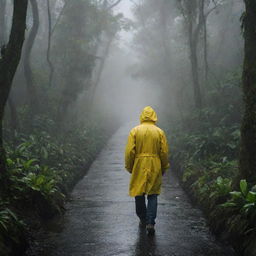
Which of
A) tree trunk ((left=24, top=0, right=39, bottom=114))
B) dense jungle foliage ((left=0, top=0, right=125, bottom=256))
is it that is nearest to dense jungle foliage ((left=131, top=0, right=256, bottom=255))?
dense jungle foliage ((left=0, top=0, right=125, bottom=256))

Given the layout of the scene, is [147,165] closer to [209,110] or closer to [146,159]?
[146,159]

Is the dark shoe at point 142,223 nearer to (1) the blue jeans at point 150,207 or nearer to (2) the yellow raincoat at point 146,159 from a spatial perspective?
(1) the blue jeans at point 150,207

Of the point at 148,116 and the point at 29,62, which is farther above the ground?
the point at 29,62

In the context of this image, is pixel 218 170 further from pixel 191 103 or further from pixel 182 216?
pixel 191 103

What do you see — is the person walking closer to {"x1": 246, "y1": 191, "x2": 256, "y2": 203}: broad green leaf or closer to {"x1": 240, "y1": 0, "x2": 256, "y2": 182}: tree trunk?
{"x1": 240, "y1": 0, "x2": 256, "y2": 182}: tree trunk

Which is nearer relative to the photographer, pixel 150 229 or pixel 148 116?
pixel 150 229

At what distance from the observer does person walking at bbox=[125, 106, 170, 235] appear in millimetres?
7684

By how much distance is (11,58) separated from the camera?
807 cm

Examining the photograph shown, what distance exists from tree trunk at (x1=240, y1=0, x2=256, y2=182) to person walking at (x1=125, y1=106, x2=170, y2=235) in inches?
60.4

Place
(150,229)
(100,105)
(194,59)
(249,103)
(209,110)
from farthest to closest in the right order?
(100,105) → (209,110) → (194,59) → (249,103) → (150,229)

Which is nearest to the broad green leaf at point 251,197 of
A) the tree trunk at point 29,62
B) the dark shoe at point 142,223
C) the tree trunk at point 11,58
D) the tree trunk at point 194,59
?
the dark shoe at point 142,223

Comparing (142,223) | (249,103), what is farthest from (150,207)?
(249,103)

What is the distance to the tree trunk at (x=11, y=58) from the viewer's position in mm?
7816

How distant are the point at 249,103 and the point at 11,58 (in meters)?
4.76
